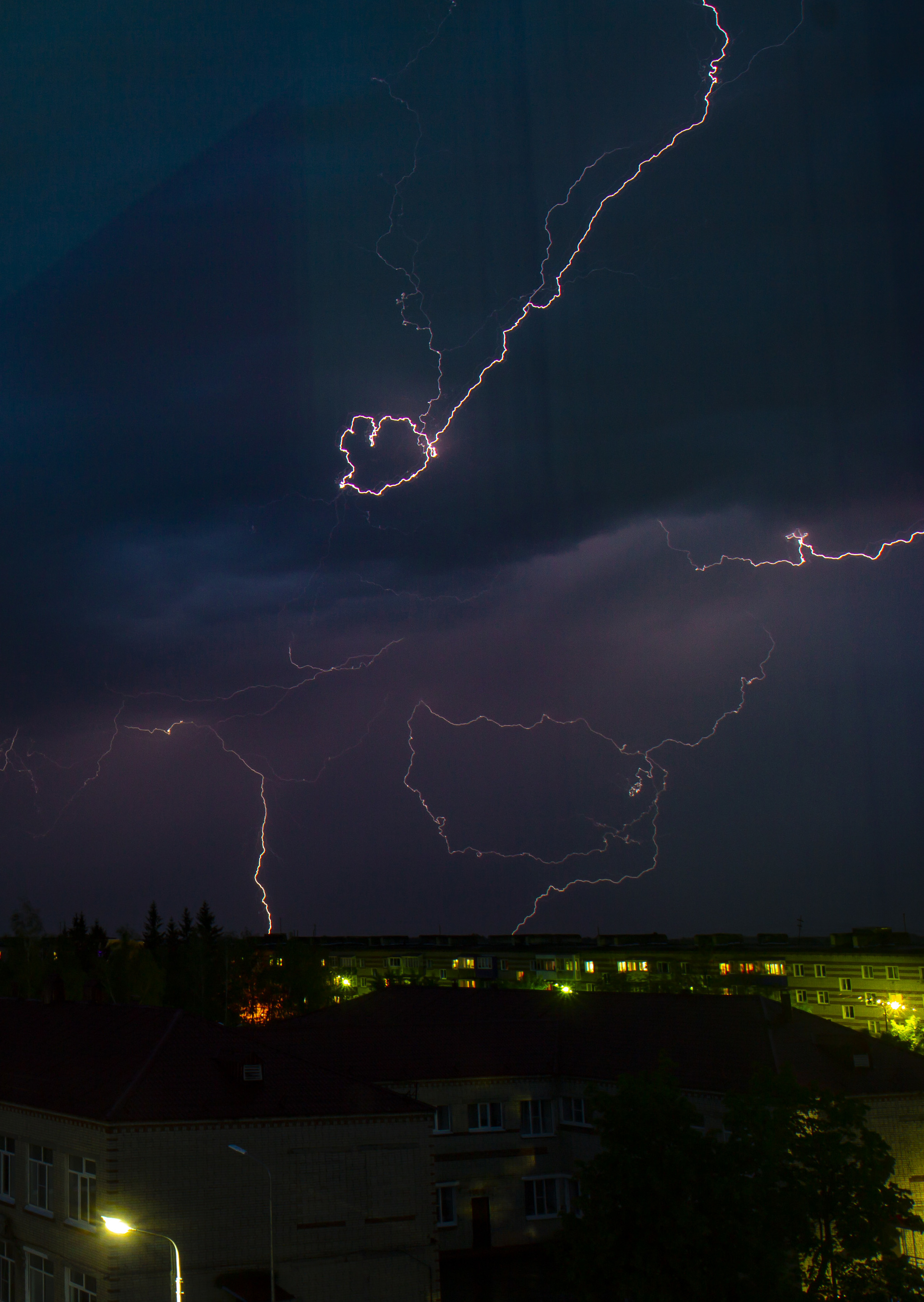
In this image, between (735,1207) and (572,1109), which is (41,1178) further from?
(572,1109)

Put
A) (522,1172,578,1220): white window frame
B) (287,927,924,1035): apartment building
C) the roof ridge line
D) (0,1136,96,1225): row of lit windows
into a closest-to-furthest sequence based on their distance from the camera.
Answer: the roof ridge line
(0,1136,96,1225): row of lit windows
(522,1172,578,1220): white window frame
(287,927,924,1035): apartment building

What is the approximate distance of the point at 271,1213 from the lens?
2088 cm

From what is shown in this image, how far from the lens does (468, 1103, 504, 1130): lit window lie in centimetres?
3469

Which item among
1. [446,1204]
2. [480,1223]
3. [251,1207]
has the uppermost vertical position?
[251,1207]

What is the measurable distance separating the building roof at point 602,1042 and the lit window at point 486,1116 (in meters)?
0.92

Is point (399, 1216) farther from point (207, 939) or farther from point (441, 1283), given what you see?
point (207, 939)

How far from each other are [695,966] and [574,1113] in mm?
45422

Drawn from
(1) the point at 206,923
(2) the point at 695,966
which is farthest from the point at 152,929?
(2) the point at 695,966

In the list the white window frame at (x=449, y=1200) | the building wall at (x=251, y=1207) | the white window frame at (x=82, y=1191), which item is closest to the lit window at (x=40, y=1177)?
the building wall at (x=251, y=1207)

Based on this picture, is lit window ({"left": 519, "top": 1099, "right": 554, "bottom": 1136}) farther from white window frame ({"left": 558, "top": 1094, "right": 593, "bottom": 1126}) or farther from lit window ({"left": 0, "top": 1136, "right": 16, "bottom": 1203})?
lit window ({"left": 0, "top": 1136, "right": 16, "bottom": 1203})

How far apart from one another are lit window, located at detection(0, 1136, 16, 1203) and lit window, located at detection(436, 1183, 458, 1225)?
1246 cm

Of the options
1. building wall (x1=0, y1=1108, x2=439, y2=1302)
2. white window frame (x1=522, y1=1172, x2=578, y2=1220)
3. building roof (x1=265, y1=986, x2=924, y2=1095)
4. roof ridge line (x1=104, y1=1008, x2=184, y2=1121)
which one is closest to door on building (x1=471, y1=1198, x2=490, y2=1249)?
white window frame (x1=522, y1=1172, x2=578, y2=1220)

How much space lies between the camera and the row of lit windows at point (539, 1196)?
33500 mm

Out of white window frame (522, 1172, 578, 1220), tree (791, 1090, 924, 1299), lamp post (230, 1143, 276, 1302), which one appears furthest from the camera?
white window frame (522, 1172, 578, 1220)
